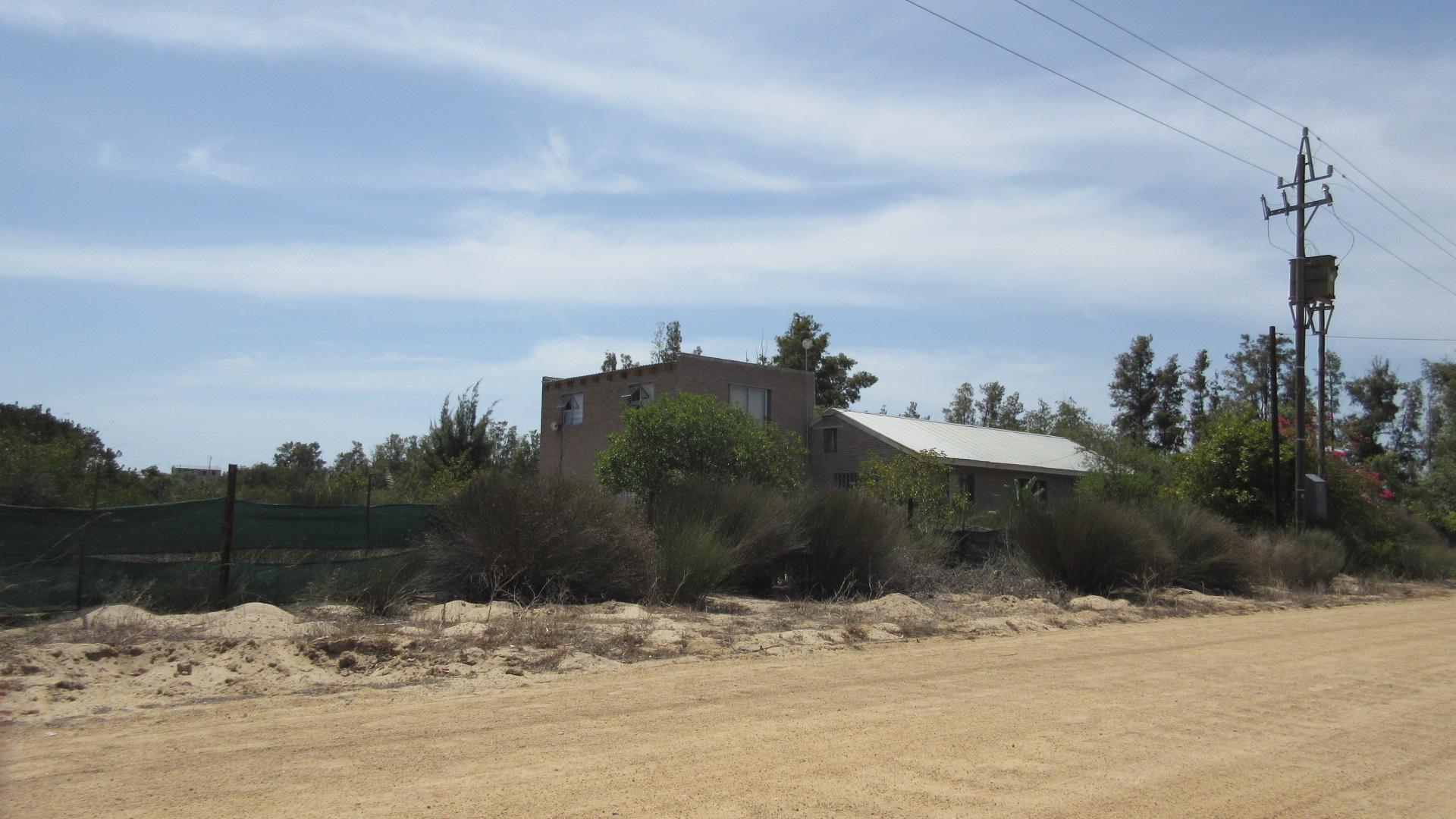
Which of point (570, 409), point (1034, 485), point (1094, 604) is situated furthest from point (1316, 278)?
point (570, 409)

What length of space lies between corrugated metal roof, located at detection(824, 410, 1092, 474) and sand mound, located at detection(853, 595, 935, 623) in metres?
18.3

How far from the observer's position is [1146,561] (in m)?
20.2

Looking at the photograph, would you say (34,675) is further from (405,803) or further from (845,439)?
(845,439)

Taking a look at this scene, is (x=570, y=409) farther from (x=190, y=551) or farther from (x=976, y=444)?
(x=190, y=551)

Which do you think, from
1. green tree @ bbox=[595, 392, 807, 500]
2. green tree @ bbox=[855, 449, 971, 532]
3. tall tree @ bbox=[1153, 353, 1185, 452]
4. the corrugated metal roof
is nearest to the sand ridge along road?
green tree @ bbox=[855, 449, 971, 532]

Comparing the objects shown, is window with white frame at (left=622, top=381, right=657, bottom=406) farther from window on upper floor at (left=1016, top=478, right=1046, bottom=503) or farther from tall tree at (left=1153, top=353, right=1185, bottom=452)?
tall tree at (left=1153, top=353, right=1185, bottom=452)

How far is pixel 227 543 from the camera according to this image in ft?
40.5

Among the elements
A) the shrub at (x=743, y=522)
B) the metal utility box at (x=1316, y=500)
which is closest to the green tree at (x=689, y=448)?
the shrub at (x=743, y=522)

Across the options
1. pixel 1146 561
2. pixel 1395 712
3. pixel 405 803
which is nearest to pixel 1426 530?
pixel 1146 561

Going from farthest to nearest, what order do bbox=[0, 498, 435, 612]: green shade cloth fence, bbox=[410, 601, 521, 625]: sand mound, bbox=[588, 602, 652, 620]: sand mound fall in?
bbox=[588, 602, 652, 620]: sand mound → bbox=[410, 601, 521, 625]: sand mound → bbox=[0, 498, 435, 612]: green shade cloth fence

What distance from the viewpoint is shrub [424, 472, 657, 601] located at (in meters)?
14.1

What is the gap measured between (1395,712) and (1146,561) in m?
11.8

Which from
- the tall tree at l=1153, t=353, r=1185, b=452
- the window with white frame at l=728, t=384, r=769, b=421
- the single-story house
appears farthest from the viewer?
the tall tree at l=1153, t=353, r=1185, b=452

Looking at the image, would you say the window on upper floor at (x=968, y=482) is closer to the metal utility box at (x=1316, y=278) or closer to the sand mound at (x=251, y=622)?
the metal utility box at (x=1316, y=278)
